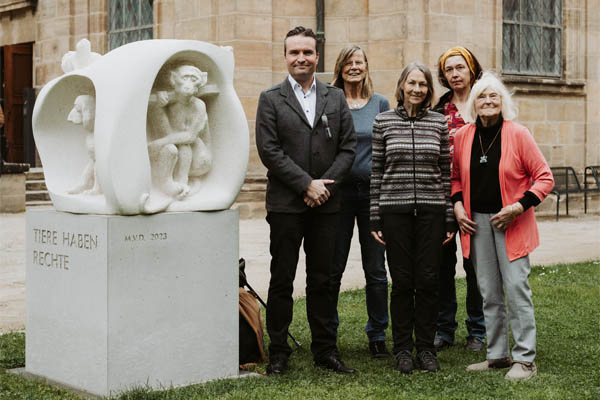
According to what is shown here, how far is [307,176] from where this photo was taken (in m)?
5.39

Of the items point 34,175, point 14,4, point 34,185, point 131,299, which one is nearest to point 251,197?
point 34,185

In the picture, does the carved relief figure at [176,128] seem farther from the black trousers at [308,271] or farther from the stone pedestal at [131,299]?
the black trousers at [308,271]

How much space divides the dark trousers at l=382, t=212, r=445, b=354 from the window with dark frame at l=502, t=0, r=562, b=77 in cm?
1192

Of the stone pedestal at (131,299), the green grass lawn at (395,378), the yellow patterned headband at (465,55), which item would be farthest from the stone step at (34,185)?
the yellow patterned headband at (465,55)

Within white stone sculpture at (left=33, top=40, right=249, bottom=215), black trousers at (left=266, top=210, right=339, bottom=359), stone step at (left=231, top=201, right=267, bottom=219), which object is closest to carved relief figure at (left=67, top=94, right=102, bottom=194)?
white stone sculpture at (left=33, top=40, right=249, bottom=215)

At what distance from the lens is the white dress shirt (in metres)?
5.61

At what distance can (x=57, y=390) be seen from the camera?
202 inches

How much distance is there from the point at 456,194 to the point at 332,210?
32.0 inches

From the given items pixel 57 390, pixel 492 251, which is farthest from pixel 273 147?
pixel 57 390

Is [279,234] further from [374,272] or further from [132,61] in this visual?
[132,61]

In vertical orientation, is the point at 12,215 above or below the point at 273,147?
below

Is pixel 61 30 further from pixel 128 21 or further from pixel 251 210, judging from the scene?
pixel 251 210

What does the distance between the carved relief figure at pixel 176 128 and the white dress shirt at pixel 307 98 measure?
640 millimetres

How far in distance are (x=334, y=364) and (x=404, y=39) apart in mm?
10448
